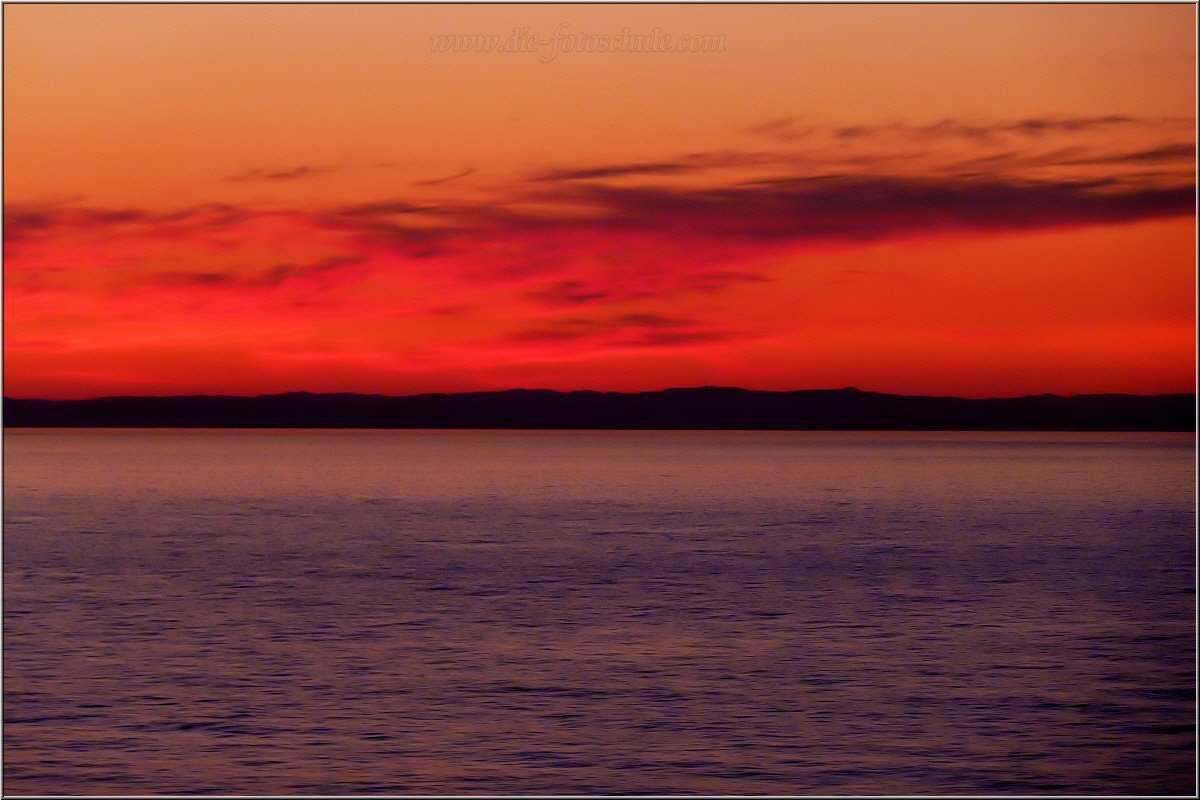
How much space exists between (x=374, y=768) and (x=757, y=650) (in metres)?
13.1

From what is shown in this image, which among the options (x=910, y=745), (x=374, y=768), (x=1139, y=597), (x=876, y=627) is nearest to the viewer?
(x=374, y=768)

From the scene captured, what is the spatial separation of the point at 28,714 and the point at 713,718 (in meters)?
13.2

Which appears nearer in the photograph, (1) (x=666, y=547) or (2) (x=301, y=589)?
(2) (x=301, y=589)

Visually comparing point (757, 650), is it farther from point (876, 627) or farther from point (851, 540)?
point (851, 540)

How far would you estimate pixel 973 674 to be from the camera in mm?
28859

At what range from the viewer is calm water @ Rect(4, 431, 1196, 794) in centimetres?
2119

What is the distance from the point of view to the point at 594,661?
97.5 feet

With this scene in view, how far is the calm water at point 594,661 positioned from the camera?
21188mm

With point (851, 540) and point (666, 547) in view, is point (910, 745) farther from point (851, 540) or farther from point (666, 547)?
point (851, 540)

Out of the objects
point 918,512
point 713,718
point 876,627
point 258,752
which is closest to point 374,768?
point 258,752

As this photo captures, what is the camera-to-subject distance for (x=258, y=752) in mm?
21688

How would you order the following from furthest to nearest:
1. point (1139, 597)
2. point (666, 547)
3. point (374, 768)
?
point (666, 547) < point (1139, 597) < point (374, 768)

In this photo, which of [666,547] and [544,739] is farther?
[666,547]

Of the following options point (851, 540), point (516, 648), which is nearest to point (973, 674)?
point (516, 648)
